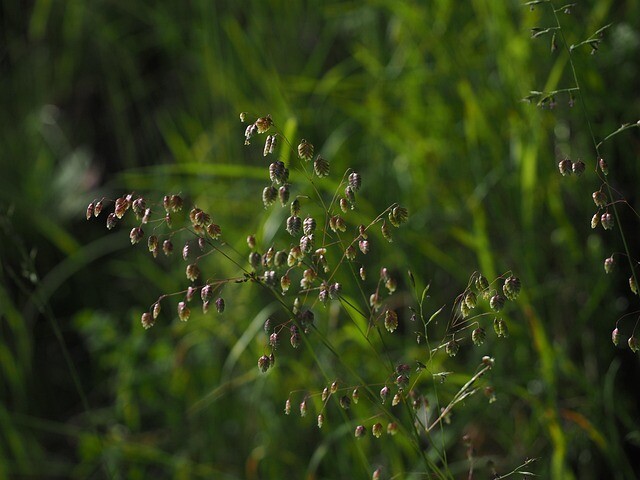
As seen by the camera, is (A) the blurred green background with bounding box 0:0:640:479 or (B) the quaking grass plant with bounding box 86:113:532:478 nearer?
(B) the quaking grass plant with bounding box 86:113:532:478

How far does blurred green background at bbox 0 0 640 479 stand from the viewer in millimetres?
2148

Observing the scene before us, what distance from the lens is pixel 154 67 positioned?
4309 mm

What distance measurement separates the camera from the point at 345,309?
128 centimetres

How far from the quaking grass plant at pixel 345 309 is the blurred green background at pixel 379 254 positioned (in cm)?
7

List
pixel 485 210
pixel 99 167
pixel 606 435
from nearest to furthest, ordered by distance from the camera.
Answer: pixel 606 435
pixel 485 210
pixel 99 167

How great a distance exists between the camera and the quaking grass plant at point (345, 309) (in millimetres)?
1171

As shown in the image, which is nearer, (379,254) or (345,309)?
(345,309)

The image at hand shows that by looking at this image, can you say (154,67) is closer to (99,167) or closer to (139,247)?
(99,167)

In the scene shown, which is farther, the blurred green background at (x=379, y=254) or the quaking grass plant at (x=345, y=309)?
the blurred green background at (x=379, y=254)

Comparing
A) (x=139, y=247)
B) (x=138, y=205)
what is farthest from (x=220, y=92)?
(x=138, y=205)

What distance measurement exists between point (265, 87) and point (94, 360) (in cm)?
110

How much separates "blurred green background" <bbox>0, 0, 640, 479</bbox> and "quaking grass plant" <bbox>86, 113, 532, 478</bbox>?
0.22 feet

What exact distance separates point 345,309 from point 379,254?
4.68 feet

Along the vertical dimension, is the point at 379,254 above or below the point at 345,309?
below
